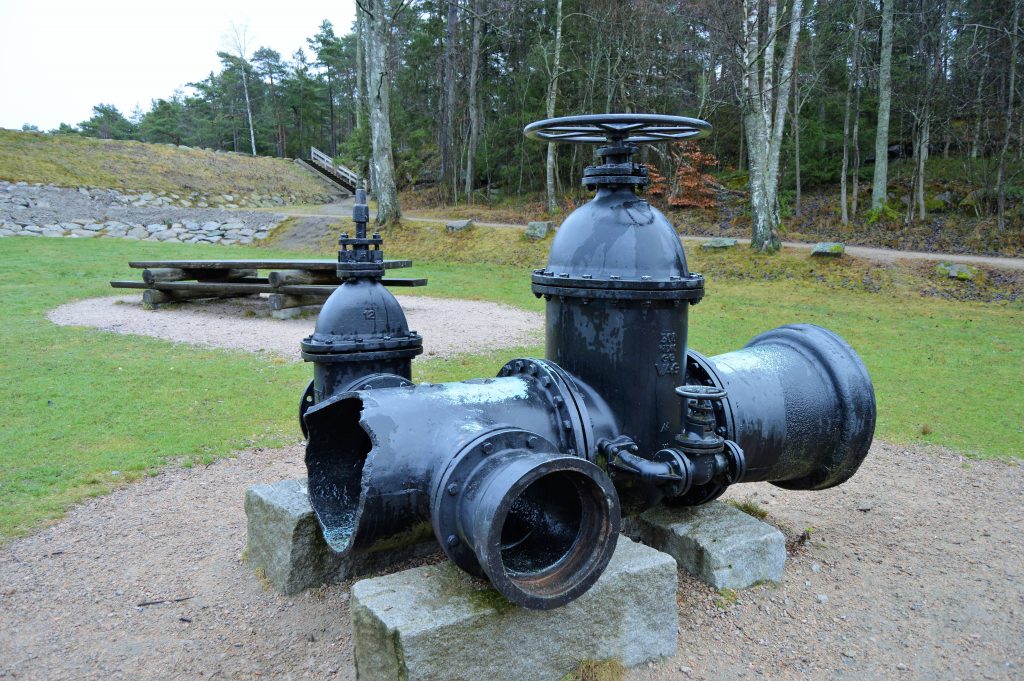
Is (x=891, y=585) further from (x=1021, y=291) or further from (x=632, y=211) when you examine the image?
(x=1021, y=291)

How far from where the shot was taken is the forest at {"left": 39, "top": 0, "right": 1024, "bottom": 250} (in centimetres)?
1927

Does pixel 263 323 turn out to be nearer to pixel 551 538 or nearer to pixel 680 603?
pixel 680 603

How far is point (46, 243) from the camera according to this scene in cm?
2106

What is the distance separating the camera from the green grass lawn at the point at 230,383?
5652 mm

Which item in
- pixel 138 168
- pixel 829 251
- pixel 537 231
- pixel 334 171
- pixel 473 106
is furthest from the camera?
pixel 334 171

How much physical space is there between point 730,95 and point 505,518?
26.8 meters

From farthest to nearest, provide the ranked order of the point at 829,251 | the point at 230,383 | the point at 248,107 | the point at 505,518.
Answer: the point at 248,107
the point at 829,251
the point at 230,383
the point at 505,518

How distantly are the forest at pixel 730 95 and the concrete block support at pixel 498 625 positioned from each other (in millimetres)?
14409

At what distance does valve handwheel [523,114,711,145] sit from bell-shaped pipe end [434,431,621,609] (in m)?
1.53

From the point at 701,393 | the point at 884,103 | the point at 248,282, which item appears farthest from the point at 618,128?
the point at 884,103

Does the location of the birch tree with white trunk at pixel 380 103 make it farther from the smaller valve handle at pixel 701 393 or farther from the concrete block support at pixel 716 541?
the smaller valve handle at pixel 701 393

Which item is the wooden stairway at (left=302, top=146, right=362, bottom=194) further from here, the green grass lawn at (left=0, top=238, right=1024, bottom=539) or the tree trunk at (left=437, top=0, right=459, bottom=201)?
the green grass lawn at (left=0, top=238, right=1024, bottom=539)

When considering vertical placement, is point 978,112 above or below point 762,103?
above

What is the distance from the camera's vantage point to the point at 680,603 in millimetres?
3635
